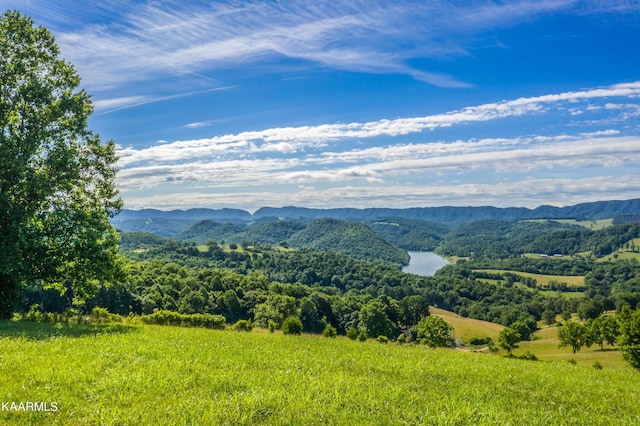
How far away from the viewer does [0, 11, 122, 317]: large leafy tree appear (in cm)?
2212

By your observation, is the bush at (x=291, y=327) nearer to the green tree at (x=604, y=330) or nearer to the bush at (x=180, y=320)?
the bush at (x=180, y=320)

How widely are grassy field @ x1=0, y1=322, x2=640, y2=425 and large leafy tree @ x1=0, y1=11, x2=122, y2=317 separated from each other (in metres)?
6.67

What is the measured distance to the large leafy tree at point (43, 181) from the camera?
2212 cm

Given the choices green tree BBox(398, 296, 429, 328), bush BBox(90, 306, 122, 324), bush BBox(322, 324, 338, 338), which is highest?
bush BBox(90, 306, 122, 324)

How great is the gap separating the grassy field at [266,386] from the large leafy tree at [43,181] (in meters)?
6.67

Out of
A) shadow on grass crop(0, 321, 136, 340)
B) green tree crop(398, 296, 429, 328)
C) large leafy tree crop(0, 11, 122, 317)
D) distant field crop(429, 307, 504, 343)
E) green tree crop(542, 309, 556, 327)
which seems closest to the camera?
shadow on grass crop(0, 321, 136, 340)

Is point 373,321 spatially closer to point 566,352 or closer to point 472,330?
point 566,352

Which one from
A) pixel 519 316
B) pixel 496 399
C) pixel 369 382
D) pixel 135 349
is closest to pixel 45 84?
pixel 135 349

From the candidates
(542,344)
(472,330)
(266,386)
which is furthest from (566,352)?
(266,386)

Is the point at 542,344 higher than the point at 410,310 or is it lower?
lower

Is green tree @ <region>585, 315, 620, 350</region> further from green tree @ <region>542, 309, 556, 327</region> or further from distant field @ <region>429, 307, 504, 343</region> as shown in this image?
green tree @ <region>542, 309, 556, 327</region>

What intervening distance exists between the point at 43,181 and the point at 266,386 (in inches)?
743

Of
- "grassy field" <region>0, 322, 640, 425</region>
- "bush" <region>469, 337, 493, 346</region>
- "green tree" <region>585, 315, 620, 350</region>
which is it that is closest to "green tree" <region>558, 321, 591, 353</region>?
"green tree" <region>585, 315, 620, 350</region>

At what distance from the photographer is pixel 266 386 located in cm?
1117
